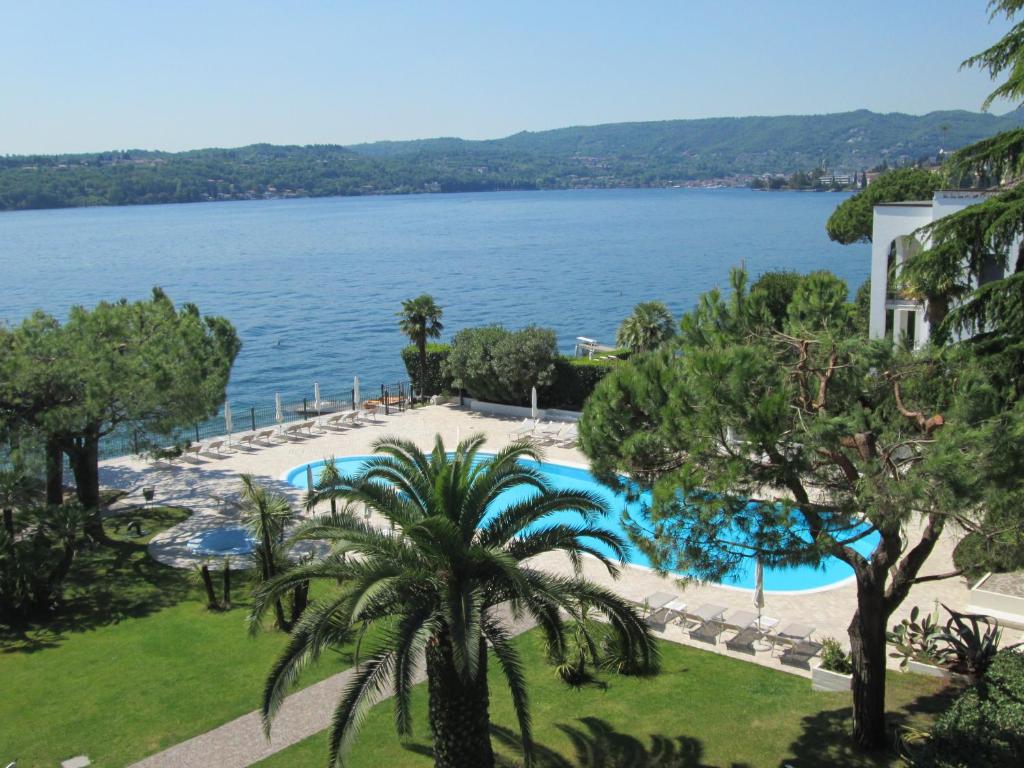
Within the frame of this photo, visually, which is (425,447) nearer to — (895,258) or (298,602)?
(298,602)

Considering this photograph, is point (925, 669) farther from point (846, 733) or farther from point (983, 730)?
point (983, 730)

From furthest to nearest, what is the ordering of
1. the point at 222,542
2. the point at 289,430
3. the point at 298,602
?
the point at 289,430, the point at 222,542, the point at 298,602

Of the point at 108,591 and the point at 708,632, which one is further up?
the point at 708,632

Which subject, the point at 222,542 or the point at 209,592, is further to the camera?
the point at 222,542

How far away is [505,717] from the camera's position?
1240 centimetres

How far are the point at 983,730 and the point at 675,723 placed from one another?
143 inches

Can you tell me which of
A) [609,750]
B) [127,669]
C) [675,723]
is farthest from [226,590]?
[675,723]

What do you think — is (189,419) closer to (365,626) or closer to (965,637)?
(365,626)

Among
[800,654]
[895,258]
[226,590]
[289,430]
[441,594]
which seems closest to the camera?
[441,594]

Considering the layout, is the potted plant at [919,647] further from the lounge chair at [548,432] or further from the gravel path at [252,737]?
the lounge chair at [548,432]

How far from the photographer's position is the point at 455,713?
1005 centimetres

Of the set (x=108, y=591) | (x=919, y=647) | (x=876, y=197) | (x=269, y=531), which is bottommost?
(x=108, y=591)

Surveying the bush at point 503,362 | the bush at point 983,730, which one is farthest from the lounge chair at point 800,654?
the bush at point 503,362

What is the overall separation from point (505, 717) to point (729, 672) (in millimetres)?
3451
